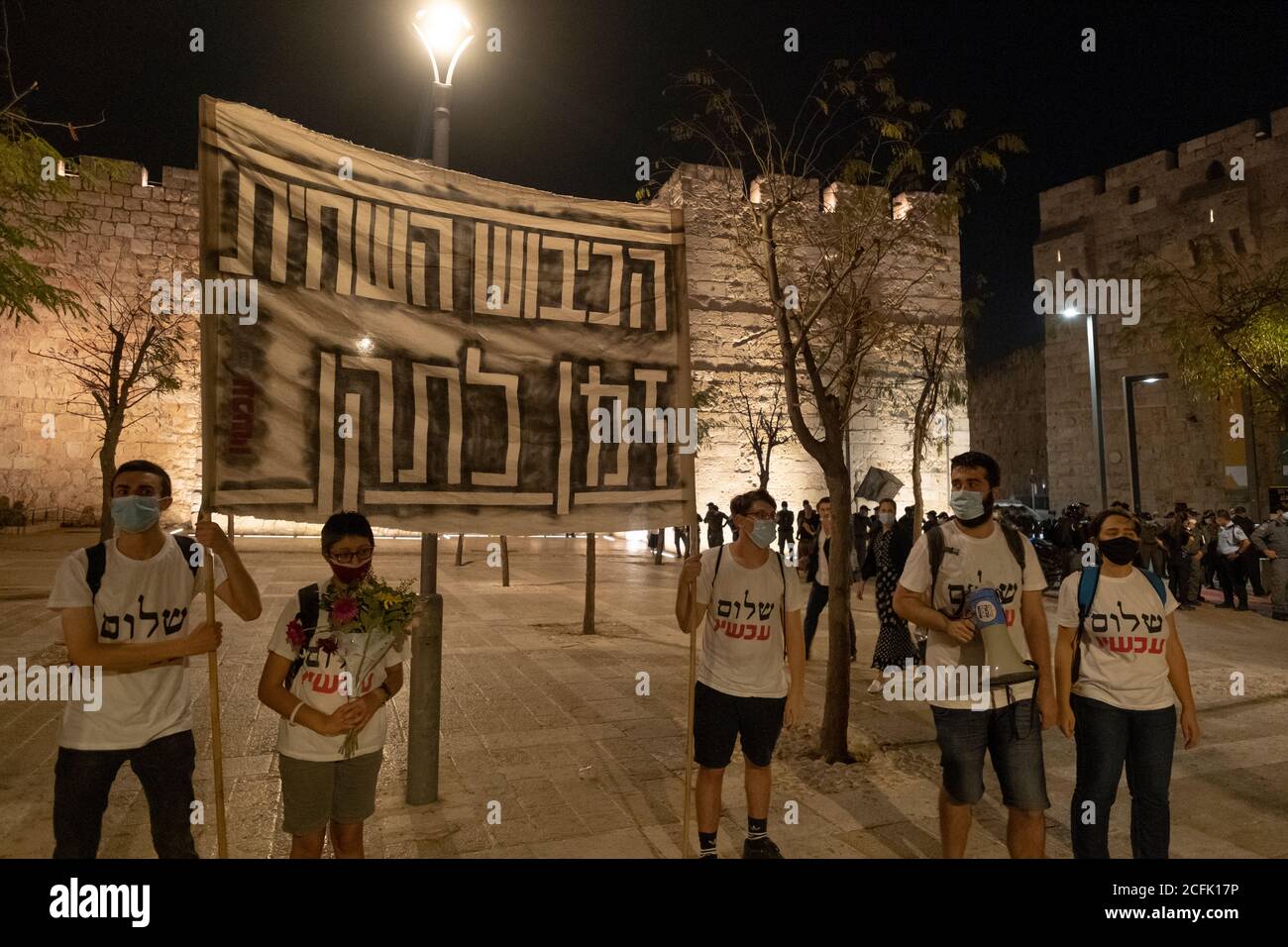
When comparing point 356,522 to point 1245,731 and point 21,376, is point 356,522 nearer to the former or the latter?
point 1245,731

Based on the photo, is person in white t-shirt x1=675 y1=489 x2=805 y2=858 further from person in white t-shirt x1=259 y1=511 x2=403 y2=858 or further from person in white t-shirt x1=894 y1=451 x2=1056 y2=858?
person in white t-shirt x1=259 y1=511 x2=403 y2=858

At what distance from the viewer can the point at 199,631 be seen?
8.94ft

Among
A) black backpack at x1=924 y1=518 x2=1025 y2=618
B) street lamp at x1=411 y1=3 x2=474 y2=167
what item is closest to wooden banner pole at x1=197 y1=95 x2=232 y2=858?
street lamp at x1=411 y1=3 x2=474 y2=167

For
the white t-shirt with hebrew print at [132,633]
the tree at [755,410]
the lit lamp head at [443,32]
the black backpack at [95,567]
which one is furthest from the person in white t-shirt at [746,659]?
the tree at [755,410]

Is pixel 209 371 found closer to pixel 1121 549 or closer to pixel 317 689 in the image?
pixel 317 689

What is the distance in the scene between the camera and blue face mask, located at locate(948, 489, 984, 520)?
10.8 feet

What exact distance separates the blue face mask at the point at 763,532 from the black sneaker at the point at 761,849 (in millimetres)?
1272

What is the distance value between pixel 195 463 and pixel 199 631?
77.0 ft

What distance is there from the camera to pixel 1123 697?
3.26 meters

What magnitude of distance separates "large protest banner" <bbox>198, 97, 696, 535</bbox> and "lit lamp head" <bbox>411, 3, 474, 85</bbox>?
4.41 ft

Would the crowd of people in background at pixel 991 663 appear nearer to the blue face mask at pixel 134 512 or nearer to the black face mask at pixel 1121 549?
the black face mask at pixel 1121 549

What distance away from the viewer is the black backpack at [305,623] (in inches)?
110
